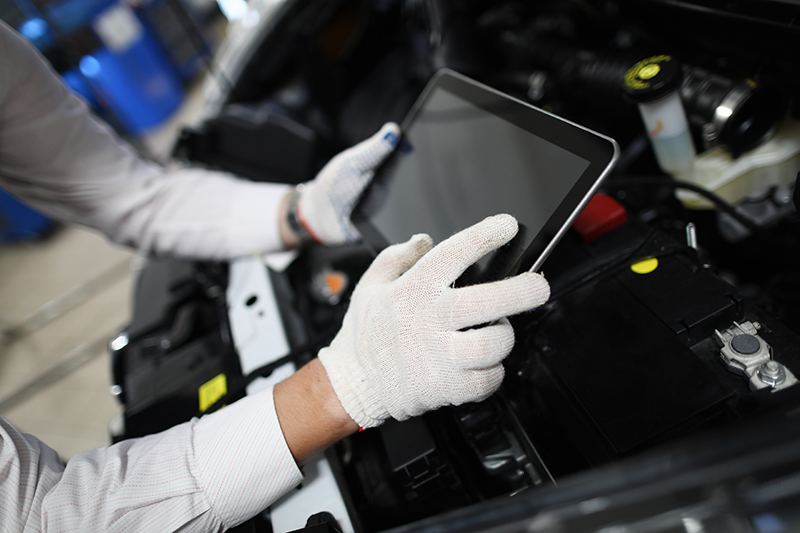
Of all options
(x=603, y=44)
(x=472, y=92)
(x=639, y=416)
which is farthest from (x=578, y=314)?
(x=603, y=44)

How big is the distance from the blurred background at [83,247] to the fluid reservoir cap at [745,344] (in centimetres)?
162

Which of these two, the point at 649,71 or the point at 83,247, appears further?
the point at 83,247

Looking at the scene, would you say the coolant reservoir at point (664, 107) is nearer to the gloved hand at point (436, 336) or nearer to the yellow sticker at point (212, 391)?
the gloved hand at point (436, 336)

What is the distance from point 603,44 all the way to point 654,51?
0.72ft

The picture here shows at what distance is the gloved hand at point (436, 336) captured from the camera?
1.72 feet

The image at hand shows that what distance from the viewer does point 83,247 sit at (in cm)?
342

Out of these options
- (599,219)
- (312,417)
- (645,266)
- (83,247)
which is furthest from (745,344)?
(83,247)

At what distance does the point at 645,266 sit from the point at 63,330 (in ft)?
10.3

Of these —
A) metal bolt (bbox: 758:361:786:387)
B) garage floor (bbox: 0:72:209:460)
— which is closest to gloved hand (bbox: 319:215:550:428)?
metal bolt (bbox: 758:361:786:387)

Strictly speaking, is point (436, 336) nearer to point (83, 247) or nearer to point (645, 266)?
point (645, 266)

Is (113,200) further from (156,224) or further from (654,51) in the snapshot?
(654,51)

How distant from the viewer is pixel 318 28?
1.51 meters

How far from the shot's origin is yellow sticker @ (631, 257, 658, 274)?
2.13ft

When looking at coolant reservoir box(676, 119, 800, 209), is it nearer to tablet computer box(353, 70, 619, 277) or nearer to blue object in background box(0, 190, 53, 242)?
tablet computer box(353, 70, 619, 277)
